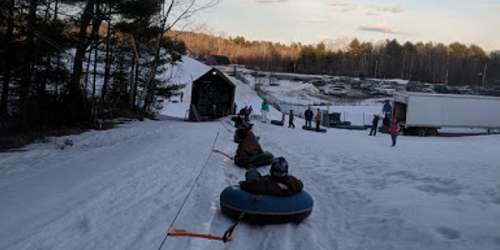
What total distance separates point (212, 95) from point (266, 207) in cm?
3118

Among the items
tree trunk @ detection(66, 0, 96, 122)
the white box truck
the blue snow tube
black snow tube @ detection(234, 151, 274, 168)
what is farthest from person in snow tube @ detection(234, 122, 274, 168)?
the white box truck

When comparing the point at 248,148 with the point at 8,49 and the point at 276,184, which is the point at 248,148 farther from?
the point at 8,49

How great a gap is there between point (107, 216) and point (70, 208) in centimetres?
90

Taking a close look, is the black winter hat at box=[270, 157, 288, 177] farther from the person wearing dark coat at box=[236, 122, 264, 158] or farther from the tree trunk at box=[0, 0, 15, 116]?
the tree trunk at box=[0, 0, 15, 116]

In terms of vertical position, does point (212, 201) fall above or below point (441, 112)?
below

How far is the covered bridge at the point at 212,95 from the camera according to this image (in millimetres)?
37969

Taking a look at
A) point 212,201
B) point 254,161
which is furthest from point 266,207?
point 254,161

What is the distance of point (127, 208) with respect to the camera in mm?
8203

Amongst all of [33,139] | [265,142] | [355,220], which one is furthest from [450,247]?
[33,139]

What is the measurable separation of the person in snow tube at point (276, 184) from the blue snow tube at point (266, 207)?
8cm

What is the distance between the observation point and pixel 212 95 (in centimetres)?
3862

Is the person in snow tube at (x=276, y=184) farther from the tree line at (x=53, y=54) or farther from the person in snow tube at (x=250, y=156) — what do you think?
the tree line at (x=53, y=54)

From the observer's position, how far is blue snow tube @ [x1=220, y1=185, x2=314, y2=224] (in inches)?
309

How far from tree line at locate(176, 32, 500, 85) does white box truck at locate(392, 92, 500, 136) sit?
4051 inches
